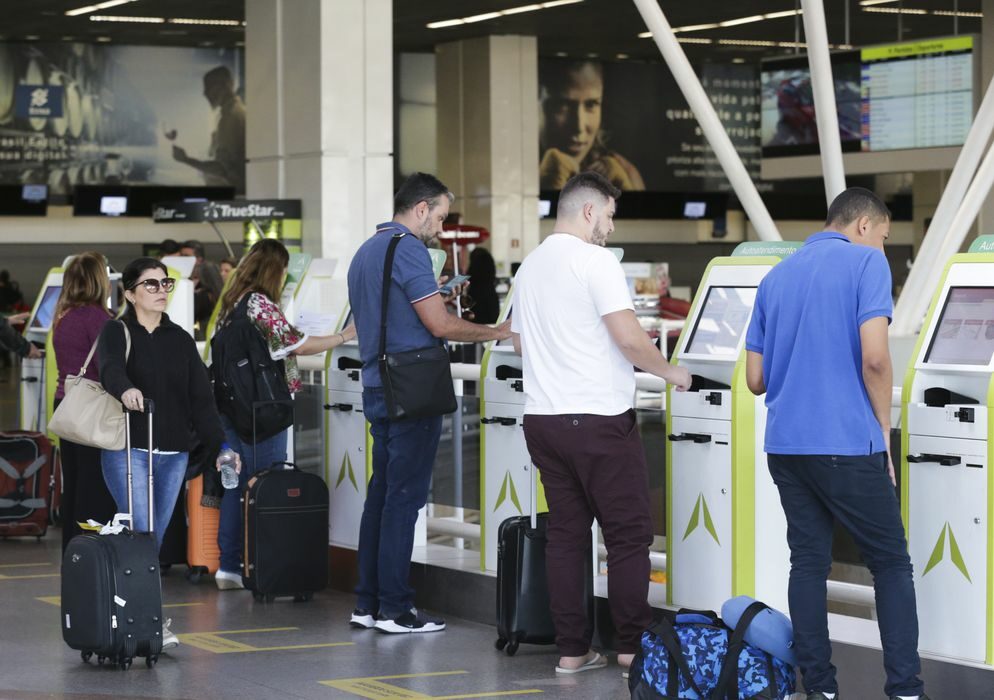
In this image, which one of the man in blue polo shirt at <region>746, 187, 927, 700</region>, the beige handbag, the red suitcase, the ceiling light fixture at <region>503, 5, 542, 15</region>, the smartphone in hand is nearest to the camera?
the man in blue polo shirt at <region>746, 187, 927, 700</region>

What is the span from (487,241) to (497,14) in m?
3.12

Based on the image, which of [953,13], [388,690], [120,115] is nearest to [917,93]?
[953,13]

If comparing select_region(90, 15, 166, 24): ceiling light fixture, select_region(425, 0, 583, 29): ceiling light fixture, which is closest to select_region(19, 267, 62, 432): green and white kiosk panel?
select_region(425, 0, 583, 29): ceiling light fixture

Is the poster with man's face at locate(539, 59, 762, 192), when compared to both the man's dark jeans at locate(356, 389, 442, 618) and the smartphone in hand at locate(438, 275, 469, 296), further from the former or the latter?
the man's dark jeans at locate(356, 389, 442, 618)

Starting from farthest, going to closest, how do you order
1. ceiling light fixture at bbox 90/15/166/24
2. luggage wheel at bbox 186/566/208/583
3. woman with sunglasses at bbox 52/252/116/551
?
ceiling light fixture at bbox 90/15/166/24 < luggage wheel at bbox 186/566/208/583 < woman with sunglasses at bbox 52/252/116/551

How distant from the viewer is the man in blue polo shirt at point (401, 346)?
5562 mm

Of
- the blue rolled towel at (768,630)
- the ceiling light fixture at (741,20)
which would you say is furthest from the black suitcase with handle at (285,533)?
the ceiling light fixture at (741,20)

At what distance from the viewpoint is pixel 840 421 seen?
4.14 metres

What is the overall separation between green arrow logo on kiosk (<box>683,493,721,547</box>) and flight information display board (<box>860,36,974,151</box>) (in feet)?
29.9

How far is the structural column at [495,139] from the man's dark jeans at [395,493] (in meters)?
15.3

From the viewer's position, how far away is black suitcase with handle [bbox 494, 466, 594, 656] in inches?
207

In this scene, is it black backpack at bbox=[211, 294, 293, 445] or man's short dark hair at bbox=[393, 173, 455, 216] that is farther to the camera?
black backpack at bbox=[211, 294, 293, 445]

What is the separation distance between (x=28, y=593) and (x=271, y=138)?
6582mm

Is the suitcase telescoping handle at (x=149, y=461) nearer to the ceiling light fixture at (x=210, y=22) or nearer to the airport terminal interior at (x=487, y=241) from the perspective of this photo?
the airport terminal interior at (x=487, y=241)
